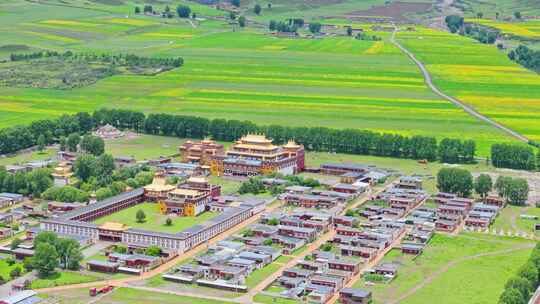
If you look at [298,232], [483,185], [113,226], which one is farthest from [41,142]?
[483,185]

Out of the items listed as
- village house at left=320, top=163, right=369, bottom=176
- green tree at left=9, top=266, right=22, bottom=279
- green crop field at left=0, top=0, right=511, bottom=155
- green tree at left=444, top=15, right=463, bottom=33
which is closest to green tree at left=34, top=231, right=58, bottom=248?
green tree at left=9, top=266, right=22, bottom=279

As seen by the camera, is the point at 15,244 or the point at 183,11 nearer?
the point at 15,244

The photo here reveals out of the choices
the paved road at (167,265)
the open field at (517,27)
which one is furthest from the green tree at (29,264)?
the open field at (517,27)

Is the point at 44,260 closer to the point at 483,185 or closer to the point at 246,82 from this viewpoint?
the point at 483,185

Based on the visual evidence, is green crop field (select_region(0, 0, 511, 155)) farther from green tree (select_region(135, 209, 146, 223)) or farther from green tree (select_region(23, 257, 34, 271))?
green tree (select_region(23, 257, 34, 271))

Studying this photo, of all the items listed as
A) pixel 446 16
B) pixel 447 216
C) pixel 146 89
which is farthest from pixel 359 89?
pixel 446 16

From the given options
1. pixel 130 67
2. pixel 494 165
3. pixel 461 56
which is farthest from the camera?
pixel 461 56

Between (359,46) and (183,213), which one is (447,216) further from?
Answer: (359,46)
